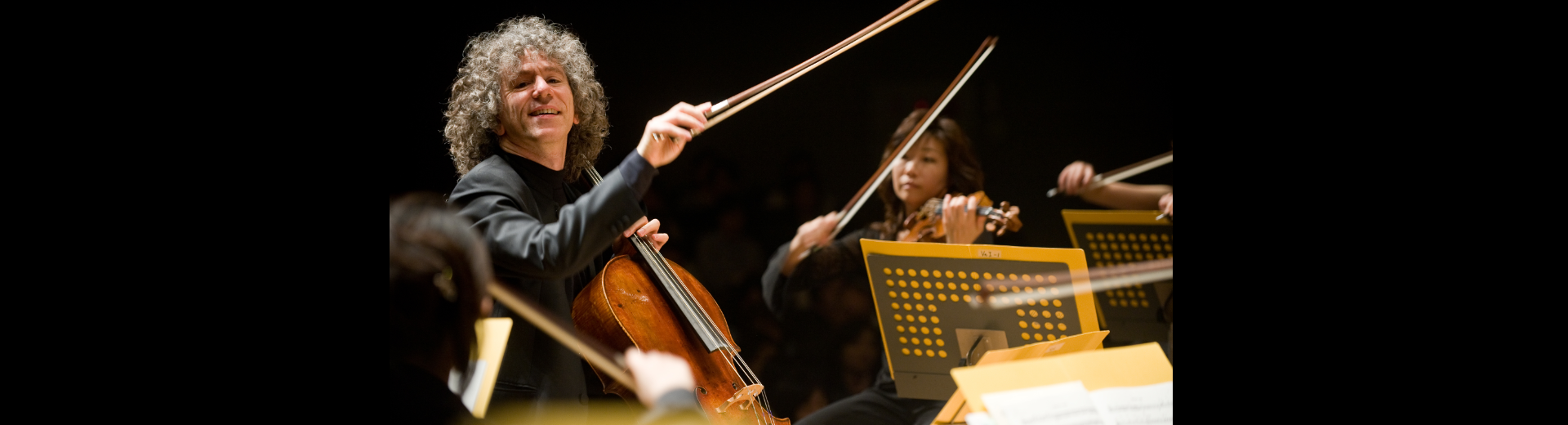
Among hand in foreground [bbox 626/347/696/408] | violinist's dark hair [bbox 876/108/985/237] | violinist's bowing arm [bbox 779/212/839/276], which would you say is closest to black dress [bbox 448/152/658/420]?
hand in foreground [bbox 626/347/696/408]

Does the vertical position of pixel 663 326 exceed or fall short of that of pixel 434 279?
it falls short

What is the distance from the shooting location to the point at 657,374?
1944 mm

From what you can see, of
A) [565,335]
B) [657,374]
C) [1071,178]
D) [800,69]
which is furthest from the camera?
[1071,178]

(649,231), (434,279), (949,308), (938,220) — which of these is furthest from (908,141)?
(434,279)

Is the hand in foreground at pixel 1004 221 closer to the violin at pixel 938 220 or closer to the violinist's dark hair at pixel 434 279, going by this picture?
the violin at pixel 938 220

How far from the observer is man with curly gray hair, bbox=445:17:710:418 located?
82.7 inches

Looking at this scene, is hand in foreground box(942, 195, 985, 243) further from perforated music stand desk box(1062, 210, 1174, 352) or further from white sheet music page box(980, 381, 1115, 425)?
white sheet music page box(980, 381, 1115, 425)

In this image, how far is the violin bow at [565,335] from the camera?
213 cm

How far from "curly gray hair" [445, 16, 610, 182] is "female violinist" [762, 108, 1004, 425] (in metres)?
0.58

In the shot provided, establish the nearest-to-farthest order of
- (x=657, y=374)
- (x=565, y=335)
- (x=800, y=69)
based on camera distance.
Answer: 1. (x=657, y=374)
2. (x=565, y=335)
3. (x=800, y=69)

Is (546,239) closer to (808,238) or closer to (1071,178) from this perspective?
(808,238)

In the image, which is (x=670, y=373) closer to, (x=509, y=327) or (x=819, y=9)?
(x=509, y=327)

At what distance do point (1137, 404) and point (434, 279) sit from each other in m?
1.65

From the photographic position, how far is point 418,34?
2309mm
